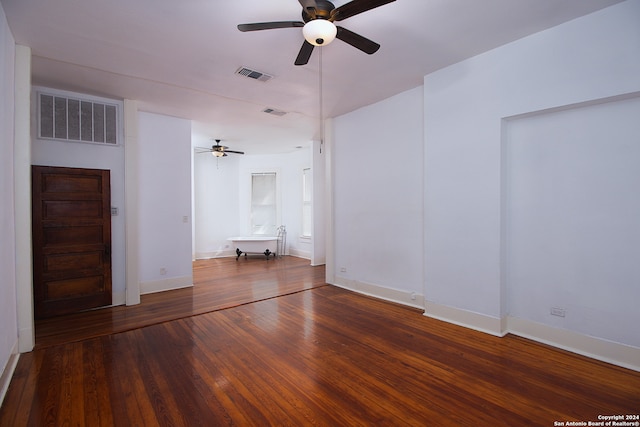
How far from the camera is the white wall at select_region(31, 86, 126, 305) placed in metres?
3.90

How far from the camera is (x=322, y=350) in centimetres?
290

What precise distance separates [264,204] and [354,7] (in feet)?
24.5

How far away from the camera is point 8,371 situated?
7.92 feet

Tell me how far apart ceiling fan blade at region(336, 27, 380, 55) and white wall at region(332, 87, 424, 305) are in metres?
1.75

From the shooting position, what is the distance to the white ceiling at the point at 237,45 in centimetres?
246

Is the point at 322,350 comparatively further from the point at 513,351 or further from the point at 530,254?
the point at 530,254

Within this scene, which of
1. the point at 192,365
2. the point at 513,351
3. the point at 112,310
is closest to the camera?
the point at 192,365

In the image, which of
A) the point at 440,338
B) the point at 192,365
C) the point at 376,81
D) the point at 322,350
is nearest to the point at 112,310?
the point at 192,365

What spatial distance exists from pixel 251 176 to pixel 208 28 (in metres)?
6.43

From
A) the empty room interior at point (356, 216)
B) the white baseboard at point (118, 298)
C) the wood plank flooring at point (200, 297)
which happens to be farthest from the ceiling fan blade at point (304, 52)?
the white baseboard at point (118, 298)

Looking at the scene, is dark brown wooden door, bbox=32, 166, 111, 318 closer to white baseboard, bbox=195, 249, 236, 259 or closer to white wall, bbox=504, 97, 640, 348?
white baseboard, bbox=195, 249, 236, 259

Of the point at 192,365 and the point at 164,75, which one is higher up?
the point at 164,75

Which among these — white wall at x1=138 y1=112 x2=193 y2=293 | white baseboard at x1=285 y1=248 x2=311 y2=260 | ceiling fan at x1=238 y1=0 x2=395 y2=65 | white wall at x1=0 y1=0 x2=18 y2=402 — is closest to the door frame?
white wall at x1=0 y1=0 x2=18 y2=402

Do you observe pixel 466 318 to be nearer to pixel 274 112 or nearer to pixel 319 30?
pixel 319 30
